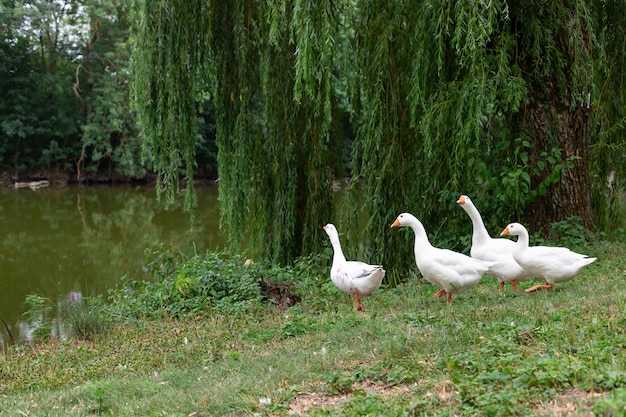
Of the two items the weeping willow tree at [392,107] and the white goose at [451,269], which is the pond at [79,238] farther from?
the white goose at [451,269]

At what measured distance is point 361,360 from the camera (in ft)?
14.7

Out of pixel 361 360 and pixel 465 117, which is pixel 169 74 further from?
pixel 361 360

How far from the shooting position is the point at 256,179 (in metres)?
9.29

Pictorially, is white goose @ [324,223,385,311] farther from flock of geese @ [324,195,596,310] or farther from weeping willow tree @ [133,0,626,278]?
weeping willow tree @ [133,0,626,278]

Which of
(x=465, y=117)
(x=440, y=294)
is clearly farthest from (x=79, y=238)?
(x=440, y=294)

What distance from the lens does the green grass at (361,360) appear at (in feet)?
10.8

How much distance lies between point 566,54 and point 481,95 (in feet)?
5.24

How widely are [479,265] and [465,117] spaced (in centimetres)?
219

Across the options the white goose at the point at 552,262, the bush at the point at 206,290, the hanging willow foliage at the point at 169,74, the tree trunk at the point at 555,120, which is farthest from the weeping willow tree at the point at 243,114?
the white goose at the point at 552,262

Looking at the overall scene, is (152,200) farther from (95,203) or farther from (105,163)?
(105,163)

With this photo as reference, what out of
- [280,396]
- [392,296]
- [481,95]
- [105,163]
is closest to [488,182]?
[481,95]

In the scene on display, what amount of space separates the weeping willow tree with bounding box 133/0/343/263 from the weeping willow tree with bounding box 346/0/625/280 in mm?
827

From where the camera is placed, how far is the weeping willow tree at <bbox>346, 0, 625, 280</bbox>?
765cm

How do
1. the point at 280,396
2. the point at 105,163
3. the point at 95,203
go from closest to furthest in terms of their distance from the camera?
the point at 280,396 < the point at 95,203 < the point at 105,163
